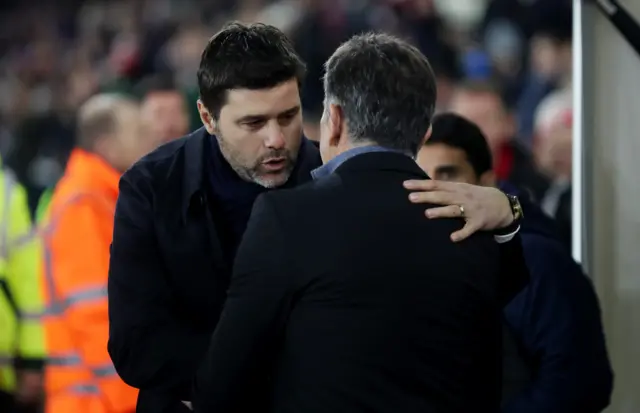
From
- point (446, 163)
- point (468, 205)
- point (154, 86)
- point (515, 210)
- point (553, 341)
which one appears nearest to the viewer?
point (468, 205)

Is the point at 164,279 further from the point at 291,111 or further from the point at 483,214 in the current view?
the point at 483,214

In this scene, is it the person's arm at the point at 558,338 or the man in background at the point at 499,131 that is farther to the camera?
the man in background at the point at 499,131

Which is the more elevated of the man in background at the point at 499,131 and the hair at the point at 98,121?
the hair at the point at 98,121

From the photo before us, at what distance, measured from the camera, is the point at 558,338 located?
1.99 meters

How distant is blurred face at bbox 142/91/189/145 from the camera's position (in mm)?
3363

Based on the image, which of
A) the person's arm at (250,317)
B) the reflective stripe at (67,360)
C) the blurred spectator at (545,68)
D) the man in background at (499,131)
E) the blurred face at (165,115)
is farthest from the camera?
the blurred face at (165,115)

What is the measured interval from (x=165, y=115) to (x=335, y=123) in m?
2.12

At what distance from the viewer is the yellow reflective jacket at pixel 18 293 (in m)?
3.03

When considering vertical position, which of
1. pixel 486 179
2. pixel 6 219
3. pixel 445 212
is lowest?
pixel 486 179

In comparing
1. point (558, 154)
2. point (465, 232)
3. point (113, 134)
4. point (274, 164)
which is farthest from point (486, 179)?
point (113, 134)

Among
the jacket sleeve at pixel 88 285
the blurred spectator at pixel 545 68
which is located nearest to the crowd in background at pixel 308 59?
the blurred spectator at pixel 545 68

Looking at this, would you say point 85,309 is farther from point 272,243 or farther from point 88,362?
point 272,243

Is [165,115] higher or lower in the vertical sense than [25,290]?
higher

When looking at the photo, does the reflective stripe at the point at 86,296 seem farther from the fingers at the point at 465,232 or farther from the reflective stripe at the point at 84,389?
the fingers at the point at 465,232
